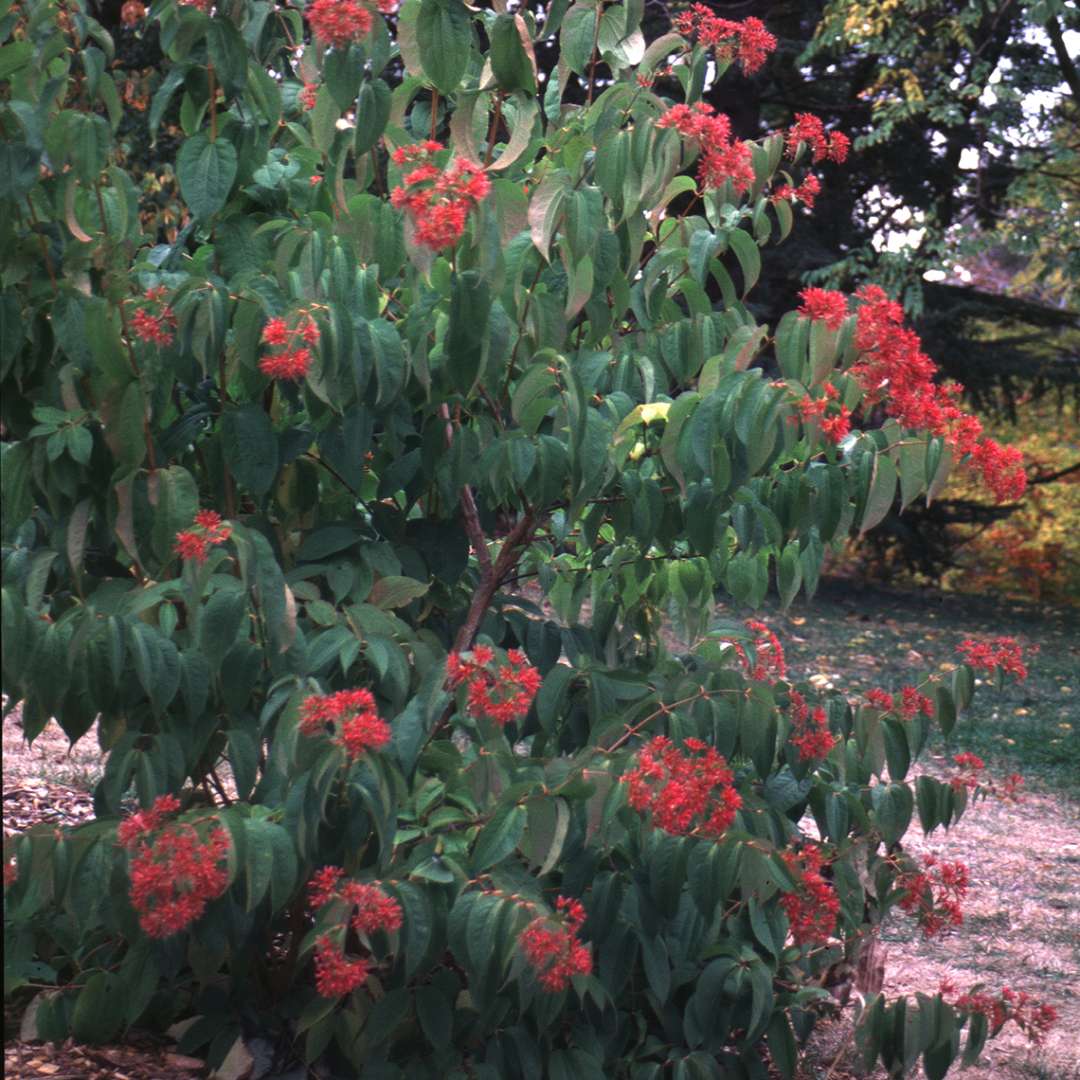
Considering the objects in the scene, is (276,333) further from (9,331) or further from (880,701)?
(880,701)

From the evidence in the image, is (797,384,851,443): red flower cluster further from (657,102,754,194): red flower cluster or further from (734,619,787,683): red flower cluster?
(734,619,787,683): red flower cluster

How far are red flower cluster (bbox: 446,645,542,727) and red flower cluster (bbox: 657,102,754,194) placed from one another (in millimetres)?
873

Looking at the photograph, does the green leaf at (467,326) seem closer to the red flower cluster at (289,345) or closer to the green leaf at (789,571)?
the red flower cluster at (289,345)

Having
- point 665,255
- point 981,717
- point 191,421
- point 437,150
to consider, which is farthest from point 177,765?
point 981,717

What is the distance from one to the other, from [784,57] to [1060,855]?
25.7 feet

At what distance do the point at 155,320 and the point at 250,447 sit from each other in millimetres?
275

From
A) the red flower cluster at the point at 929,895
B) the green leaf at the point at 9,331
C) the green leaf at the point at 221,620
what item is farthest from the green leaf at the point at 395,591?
the red flower cluster at the point at 929,895

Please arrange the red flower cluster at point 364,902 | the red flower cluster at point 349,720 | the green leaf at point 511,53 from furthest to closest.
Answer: the green leaf at point 511,53 → the red flower cluster at point 364,902 → the red flower cluster at point 349,720

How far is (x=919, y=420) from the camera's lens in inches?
89.7

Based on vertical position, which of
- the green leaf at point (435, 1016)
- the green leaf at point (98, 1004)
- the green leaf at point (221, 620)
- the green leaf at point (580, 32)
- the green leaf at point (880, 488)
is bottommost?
the green leaf at point (98, 1004)

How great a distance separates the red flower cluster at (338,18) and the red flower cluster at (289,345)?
0.40 metres

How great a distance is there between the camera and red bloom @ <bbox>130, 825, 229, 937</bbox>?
6.23ft

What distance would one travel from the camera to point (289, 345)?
2.06m

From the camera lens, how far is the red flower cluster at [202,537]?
1937 mm
